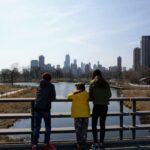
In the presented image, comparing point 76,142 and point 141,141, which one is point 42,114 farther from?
point 141,141

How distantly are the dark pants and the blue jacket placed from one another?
923mm

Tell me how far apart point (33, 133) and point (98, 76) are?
237 cm

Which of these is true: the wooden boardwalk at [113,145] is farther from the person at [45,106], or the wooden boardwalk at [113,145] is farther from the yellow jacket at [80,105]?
the yellow jacket at [80,105]

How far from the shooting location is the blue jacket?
10.4 m

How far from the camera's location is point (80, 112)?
A: 35.0ft

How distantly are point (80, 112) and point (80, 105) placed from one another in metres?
0.19

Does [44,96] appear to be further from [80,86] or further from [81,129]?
[81,129]

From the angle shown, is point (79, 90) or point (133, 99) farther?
point (133, 99)

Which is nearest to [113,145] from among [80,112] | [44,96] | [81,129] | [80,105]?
[81,129]

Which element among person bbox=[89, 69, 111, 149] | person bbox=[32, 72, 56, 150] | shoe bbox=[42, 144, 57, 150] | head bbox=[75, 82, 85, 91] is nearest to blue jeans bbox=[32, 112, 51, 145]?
person bbox=[32, 72, 56, 150]

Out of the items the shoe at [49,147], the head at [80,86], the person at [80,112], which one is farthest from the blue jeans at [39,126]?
the head at [80,86]

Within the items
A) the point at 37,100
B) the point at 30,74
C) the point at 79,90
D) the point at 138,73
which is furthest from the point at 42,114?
the point at 30,74

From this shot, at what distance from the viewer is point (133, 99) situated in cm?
1191

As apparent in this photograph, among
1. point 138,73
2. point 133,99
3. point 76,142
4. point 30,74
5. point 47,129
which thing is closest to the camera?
point 47,129
